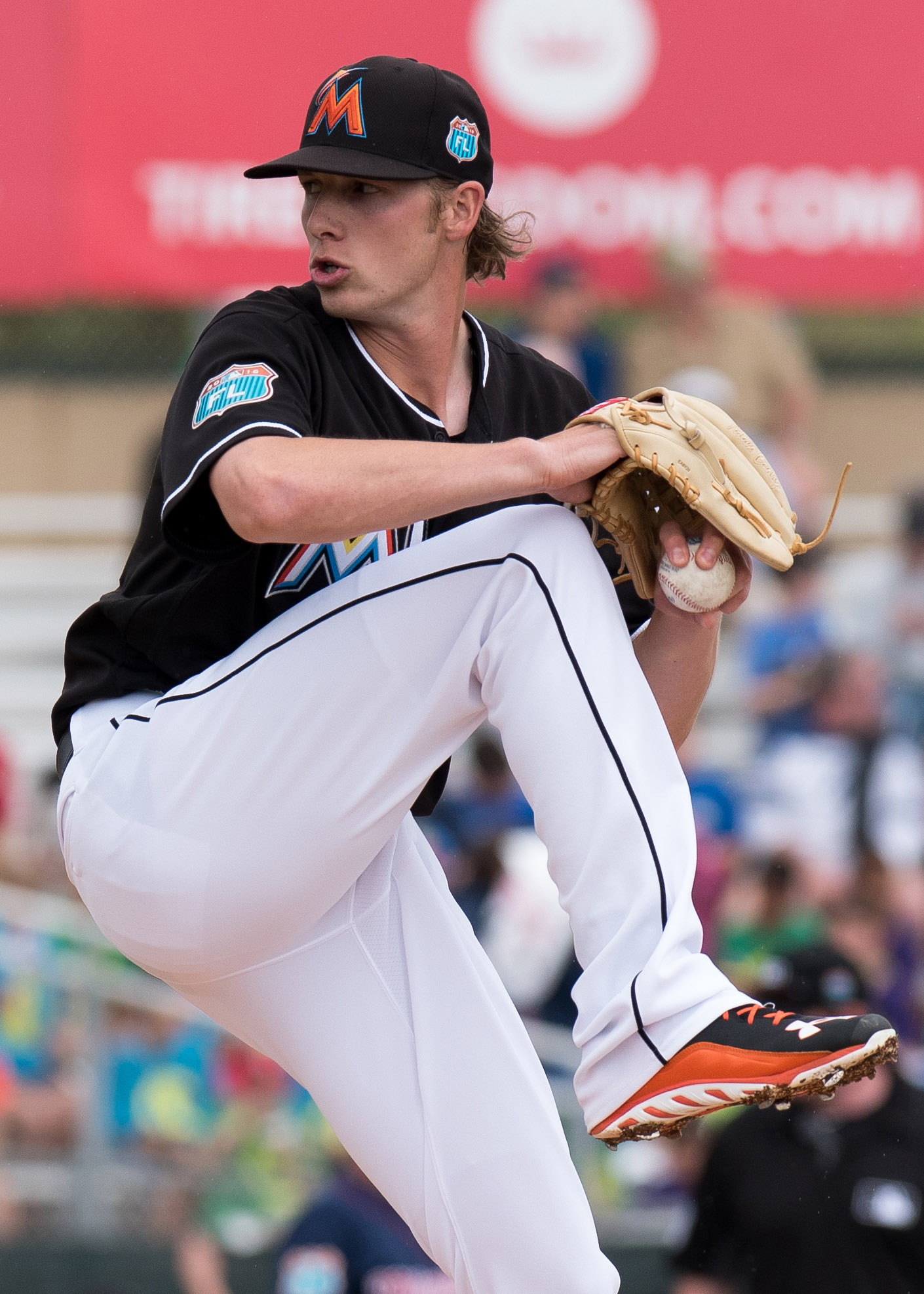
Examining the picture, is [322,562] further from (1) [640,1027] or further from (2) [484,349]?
(1) [640,1027]

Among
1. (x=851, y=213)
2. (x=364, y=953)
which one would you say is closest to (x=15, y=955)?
(x=364, y=953)

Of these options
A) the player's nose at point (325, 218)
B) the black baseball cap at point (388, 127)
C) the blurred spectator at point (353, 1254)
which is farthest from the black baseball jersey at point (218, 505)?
the blurred spectator at point (353, 1254)

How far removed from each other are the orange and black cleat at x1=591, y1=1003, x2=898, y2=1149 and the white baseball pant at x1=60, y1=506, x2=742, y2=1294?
0.09ft

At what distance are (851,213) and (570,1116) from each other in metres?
2.77

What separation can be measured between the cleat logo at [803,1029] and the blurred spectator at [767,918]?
292cm

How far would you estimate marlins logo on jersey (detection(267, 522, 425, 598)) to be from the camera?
8.17 ft

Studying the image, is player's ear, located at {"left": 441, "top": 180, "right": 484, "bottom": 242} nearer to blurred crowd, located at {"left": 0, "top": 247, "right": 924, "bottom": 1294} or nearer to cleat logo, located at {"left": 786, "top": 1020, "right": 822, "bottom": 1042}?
cleat logo, located at {"left": 786, "top": 1020, "right": 822, "bottom": 1042}

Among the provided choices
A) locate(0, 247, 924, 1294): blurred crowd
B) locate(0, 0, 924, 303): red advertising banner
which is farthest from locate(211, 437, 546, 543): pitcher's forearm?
locate(0, 0, 924, 303): red advertising banner

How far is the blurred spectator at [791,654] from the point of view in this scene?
18.8 feet

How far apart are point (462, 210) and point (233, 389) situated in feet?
1.74

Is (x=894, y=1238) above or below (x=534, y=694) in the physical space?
below

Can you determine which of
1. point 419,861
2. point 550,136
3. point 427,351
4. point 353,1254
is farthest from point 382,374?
point 550,136

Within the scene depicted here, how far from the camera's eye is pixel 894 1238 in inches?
155

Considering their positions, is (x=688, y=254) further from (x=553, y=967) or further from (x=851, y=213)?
(x=553, y=967)
